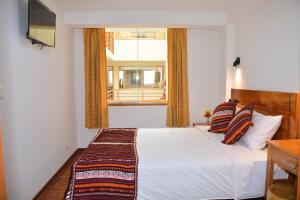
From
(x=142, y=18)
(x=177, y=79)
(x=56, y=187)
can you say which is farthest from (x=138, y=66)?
(x=56, y=187)

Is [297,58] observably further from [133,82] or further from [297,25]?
[133,82]

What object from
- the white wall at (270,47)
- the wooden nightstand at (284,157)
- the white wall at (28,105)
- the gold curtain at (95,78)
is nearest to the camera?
the wooden nightstand at (284,157)

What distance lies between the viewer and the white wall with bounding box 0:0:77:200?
88.4 inches

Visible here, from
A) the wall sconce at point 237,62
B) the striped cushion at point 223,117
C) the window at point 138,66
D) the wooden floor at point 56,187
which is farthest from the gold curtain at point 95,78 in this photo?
the wall sconce at point 237,62

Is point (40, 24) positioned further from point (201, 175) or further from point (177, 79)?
point (177, 79)

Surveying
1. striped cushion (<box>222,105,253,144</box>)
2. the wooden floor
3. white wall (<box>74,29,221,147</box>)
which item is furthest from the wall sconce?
the wooden floor

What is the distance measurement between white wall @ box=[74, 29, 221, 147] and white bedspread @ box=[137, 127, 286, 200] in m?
2.28

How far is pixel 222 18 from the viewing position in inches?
156

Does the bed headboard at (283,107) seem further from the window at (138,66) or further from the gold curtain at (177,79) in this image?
the window at (138,66)

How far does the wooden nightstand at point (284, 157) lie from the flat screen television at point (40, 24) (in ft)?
8.18

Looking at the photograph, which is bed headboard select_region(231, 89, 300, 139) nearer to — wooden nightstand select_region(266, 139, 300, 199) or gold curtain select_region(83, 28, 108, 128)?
wooden nightstand select_region(266, 139, 300, 199)

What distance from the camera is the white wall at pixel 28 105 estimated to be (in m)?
2.24

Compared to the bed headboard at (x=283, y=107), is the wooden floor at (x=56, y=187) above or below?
below

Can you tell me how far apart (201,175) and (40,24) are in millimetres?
2252
